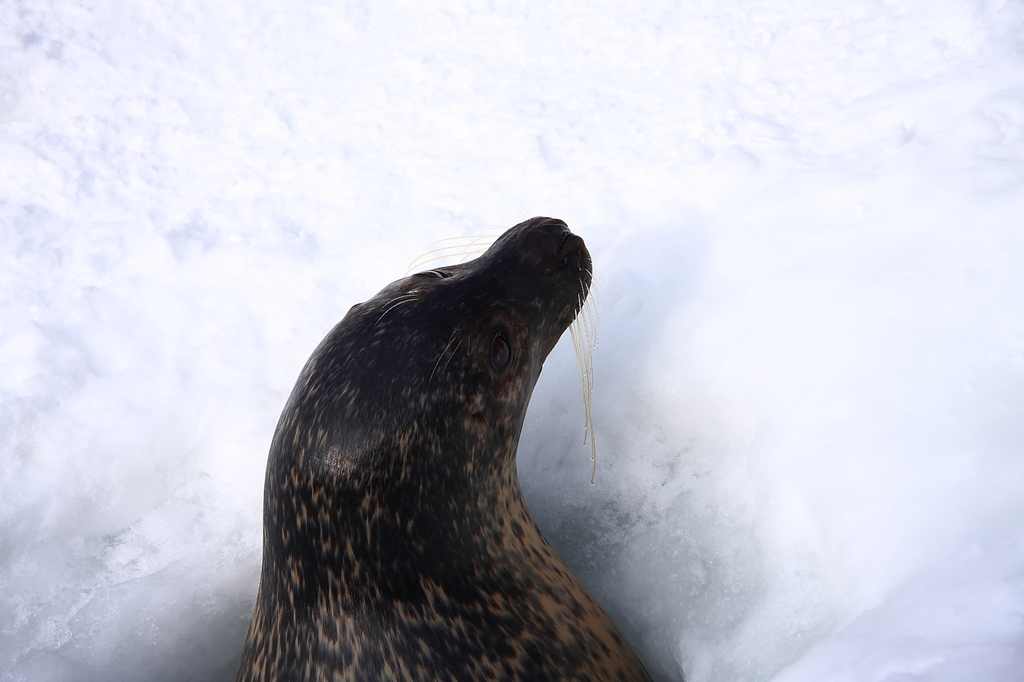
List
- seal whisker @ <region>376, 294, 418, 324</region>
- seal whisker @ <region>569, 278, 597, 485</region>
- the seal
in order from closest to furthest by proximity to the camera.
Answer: the seal
seal whisker @ <region>376, 294, 418, 324</region>
seal whisker @ <region>569, 278, 597, 485</region>

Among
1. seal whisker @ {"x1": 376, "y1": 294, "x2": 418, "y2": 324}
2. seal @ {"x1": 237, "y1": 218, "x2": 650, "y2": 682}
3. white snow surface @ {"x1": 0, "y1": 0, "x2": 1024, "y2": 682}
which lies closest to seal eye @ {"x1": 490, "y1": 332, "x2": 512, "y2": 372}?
seal @ {"x1": 237, "y1": 218, "x2": 650, "y2": 682}

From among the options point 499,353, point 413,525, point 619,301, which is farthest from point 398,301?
point 619,301

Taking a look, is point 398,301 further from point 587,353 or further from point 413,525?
point 587,353

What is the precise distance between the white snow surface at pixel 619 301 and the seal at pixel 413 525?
37 cm

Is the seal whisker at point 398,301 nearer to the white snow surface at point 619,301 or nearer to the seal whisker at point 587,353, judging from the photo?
the seal whisker at point 587,353

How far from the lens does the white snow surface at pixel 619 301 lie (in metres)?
1.68

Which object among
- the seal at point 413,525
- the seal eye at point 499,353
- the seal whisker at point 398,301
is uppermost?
the seal whisker at point 398,301

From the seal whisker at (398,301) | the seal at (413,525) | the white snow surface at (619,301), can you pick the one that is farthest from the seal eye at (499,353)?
the white snow surface at (619,301)

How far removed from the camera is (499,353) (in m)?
1.95

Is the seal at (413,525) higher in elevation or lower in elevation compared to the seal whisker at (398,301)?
lower

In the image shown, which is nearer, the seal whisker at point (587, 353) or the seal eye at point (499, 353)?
the seal eye at point (499, 353)

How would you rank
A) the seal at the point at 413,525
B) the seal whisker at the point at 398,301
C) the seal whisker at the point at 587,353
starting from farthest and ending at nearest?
the seal whisker at the point at 587,353 → the seal whisker at the point at 398,301 → the seal at the point at 413,525

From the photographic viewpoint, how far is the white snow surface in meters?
1.68

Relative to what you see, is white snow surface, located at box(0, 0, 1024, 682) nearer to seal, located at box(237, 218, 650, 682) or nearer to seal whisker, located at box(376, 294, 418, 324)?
seal, located at box(237, 218, 650, 682)
